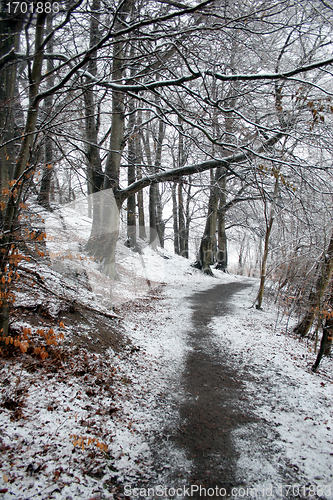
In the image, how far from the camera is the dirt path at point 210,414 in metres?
2.55

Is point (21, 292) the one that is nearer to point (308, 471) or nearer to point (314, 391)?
point (308, 471)

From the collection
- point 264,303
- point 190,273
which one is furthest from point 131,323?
point 190,273

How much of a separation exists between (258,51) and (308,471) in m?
5.87

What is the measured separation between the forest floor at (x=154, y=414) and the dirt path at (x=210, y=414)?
2 centimetres

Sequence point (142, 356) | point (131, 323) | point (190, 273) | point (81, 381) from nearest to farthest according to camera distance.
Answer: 1. point (81, 381)
2. point (142, 356)
3. point (131, 323)
4. point (190, 273)

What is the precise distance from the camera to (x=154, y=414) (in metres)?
3.32

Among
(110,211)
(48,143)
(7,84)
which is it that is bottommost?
(110,211)

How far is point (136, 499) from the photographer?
7.13 ft

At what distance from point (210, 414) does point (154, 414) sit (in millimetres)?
734

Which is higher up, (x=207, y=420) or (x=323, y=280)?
(x=323, y=280)

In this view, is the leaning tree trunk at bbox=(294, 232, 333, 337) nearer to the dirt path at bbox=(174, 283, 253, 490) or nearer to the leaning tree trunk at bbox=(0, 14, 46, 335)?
the dirt path at bbox=(174, 283, 253, 490)

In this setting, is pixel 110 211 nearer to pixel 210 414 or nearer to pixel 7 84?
pixel 7 84

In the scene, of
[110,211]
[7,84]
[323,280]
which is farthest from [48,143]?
[323,280]

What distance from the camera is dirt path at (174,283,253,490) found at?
2547 mm
